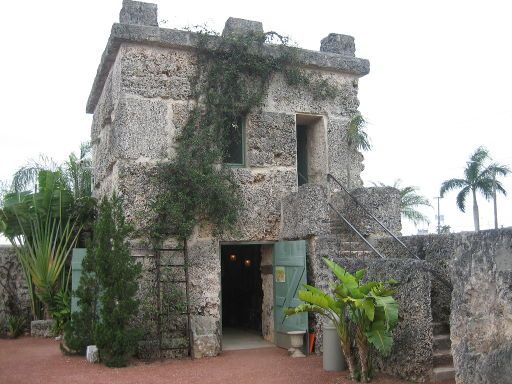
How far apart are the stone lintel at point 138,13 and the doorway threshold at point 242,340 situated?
20.7 ft

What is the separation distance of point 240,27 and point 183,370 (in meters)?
6.48

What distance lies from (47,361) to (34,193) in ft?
15.1

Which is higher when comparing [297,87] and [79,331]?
Result: [297,87]

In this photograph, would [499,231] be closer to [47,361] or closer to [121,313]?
[121,313]

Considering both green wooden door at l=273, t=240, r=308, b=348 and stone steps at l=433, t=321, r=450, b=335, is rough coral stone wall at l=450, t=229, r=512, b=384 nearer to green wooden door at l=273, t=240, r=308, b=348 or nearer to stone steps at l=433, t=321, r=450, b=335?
stone steps at l=433, t=321, r=450, b=335

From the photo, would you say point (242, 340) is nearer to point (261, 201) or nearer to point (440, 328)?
point (261, 201)

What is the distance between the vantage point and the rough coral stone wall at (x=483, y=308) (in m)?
4.89

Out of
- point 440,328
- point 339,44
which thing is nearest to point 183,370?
point 440,328

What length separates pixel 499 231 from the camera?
5043 mm

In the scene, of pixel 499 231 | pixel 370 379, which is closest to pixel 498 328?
pixel 499 231

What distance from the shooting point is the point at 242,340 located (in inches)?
440

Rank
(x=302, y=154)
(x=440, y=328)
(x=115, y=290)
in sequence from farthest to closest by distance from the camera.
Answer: (x=302, y=154)
(x=115, y=290)
(x=440, y=328)

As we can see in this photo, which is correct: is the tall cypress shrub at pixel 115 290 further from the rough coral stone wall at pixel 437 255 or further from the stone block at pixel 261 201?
the rough coral stone wall at pixel 437 255

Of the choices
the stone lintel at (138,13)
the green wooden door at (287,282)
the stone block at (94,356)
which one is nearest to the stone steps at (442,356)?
the green wooden door at (287,282)
